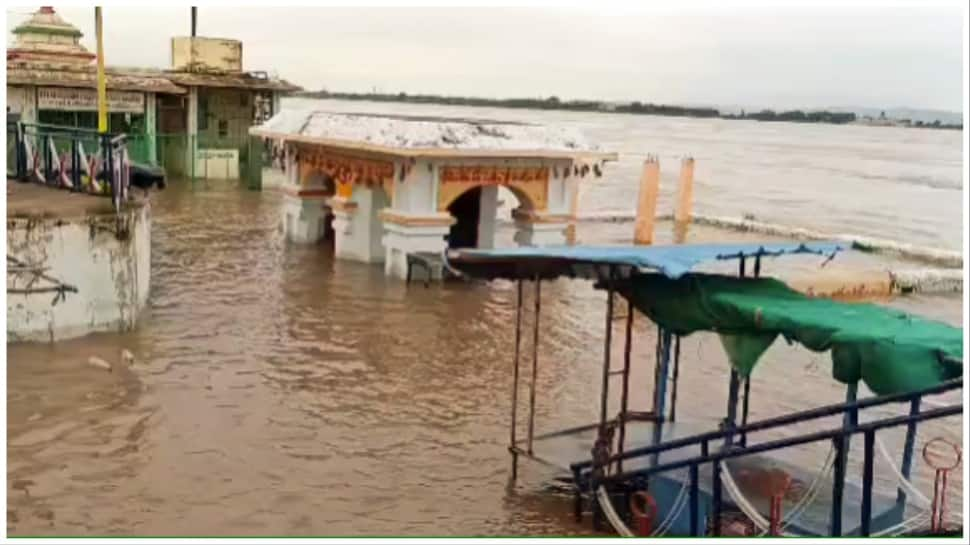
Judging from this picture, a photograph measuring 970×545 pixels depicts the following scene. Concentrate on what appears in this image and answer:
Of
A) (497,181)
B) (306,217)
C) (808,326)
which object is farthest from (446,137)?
(808,326)

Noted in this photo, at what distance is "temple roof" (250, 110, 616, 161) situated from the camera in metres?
16.7

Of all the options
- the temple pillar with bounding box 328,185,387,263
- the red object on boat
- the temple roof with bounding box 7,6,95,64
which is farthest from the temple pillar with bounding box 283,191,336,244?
the red object on boat

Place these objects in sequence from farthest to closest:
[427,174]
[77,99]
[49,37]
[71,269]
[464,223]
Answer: [49,37], [77,99], [464,223], [427,174], [71,269]

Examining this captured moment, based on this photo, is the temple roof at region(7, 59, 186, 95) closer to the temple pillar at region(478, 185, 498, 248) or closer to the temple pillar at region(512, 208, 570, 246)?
the temple pillar at region(478, 185, 498, 248)

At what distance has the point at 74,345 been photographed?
12.2 m

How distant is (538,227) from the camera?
715 inches

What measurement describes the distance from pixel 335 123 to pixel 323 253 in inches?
104

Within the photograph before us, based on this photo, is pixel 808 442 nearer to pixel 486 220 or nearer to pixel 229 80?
pixel 486 220

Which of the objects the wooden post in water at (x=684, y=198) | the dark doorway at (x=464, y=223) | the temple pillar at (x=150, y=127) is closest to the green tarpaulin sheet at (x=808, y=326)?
the dark doorway at (x=464, y=223)

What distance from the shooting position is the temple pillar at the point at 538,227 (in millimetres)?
18109

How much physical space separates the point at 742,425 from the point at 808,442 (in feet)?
4.36

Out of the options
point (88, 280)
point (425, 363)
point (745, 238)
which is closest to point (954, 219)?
point (745, 238)

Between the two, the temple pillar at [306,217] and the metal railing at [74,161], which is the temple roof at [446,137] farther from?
the metal railing at [74,161]

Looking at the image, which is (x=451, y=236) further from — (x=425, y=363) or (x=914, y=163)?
(x=914, y=163)
